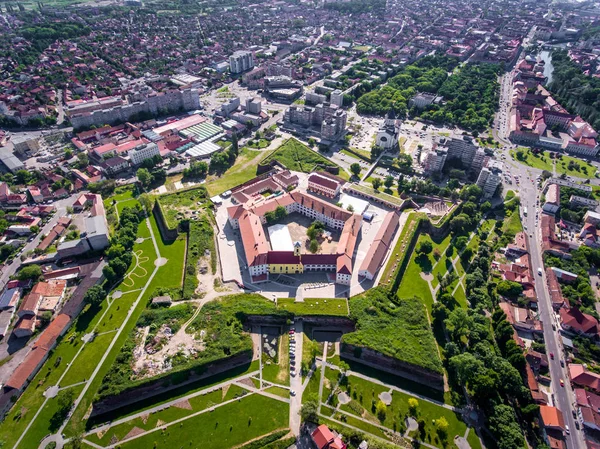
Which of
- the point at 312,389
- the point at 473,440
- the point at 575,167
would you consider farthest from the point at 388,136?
the point at 473,440

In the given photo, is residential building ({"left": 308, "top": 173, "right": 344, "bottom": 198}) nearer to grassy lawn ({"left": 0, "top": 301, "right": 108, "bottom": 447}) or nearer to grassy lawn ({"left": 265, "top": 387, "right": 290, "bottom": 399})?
grassy lawn ({"left": 265, "top": 387, "right": 290, "bottom": 399})

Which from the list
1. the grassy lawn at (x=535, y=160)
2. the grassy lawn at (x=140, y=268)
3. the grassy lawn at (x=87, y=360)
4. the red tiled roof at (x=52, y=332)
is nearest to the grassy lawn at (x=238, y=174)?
the grassy lawn at (x=140, y=268)

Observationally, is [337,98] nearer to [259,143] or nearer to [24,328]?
[259,143]

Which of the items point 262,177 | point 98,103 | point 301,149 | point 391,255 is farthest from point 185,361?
point 98,103

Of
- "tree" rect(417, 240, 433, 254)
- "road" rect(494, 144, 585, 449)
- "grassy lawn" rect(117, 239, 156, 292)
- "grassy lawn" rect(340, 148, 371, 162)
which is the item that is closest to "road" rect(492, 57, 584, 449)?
"road" rect(494, 144, 585, 449)

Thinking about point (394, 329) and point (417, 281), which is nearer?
point (394, 329)

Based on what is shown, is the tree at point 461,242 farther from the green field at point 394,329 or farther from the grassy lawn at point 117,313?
the grassy lawn at point 117,313

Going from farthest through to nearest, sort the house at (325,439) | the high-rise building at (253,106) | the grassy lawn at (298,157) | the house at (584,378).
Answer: the high-rise building at (253,106)
the grassy lawn at (298,157)
the house at (584,378)
the house at (325,439)
